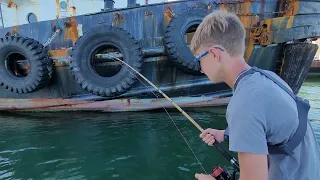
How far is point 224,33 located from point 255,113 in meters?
0.36

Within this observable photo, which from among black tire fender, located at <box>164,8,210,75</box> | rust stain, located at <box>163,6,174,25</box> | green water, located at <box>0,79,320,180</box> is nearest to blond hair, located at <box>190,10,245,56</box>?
green water, located at <box>0,79,320,180</box>

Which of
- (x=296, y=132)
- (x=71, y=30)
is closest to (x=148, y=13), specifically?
(x=71, y=30)

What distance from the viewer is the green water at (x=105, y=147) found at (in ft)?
11.4

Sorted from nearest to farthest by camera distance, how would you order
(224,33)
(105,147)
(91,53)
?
(224,33), (105,147), (91,53)

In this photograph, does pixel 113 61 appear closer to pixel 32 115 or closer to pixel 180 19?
pixel 180 19

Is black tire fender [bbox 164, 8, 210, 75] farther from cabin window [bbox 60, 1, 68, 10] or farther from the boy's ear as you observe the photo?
the boy's ear

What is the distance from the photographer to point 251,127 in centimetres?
92

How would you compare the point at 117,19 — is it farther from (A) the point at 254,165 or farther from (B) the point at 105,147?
(A) the point at 254,165

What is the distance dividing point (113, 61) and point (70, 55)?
1057 mm

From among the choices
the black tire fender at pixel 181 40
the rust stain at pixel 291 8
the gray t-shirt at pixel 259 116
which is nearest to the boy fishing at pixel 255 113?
the gray t-shirt at pixel 259 116

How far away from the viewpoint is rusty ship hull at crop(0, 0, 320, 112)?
19.6ft

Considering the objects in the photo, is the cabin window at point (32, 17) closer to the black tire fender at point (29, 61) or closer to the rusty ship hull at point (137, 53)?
the rusty ship hull at point (137, 53)

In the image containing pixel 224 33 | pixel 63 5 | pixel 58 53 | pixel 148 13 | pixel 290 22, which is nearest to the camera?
pixel 224 33

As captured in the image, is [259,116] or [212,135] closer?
[259,116]
